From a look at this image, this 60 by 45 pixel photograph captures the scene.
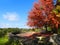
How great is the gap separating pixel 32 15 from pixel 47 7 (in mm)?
2750

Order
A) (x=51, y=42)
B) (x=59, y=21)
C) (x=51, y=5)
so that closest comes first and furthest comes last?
(x=51, y=42) → (x=59, y=21) → (x=51, y=5)

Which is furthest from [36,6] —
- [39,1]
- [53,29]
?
[53,29]

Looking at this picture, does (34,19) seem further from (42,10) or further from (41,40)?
(41,40)

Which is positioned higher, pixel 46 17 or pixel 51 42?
pixel 46 17

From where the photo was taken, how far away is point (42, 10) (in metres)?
33.7

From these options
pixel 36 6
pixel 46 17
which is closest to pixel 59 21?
pixel 46 17

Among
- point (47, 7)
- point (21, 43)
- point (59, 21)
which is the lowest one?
point (21, 43)

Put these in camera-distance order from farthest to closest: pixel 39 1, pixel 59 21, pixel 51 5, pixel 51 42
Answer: pixel 39 1 → pixel 51 5 → pixel 59 21 → pixel 51 42

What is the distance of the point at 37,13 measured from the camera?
33.3 m

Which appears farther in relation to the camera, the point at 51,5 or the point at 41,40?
the point at 51,5

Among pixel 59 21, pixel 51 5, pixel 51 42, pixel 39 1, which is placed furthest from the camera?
pixel 39 1

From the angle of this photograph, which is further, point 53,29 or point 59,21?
point 53,29

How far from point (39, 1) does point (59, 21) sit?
7.29 meters

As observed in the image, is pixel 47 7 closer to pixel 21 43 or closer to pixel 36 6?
pixel 36 6
